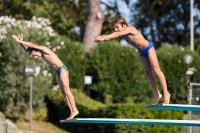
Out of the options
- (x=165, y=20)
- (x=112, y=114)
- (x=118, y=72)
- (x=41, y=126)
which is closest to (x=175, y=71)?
(x=118, y=72)

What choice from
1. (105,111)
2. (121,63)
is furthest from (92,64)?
(105,111)

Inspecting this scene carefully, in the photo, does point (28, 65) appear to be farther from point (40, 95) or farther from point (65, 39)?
point (65, 39)

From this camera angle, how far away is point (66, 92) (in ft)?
35.0

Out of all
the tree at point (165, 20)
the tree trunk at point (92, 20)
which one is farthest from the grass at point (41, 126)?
the tree at point (165, 20)

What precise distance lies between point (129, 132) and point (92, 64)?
263 inches

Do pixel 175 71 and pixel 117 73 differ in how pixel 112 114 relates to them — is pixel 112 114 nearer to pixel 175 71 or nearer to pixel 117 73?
pixel 117 73

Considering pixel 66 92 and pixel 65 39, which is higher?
pixel 65 39

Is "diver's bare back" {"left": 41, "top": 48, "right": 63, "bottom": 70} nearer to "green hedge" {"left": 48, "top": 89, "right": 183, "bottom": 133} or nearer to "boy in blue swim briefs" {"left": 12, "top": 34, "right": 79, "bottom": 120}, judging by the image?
"boy in blue swim briefs" {"left": 12, "top": 34, "right": 79, "bottom": 120}

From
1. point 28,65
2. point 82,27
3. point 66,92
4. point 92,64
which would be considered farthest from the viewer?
point 82,27

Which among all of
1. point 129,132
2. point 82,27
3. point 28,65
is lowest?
point 129,132

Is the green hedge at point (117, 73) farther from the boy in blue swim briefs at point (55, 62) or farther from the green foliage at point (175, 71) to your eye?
the boy in blue swim briefs at point (55, 62)

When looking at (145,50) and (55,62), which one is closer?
(145,50)

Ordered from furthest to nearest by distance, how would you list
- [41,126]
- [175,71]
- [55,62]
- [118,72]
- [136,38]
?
[175,71] < [118,72] < [41,126] < [55,62] < [136,38]

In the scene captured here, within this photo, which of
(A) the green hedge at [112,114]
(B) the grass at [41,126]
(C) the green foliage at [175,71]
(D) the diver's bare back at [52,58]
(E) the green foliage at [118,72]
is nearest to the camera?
(D) the diver's bare back at [52,58]
